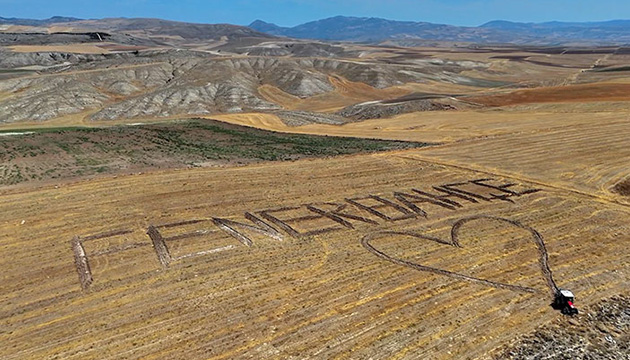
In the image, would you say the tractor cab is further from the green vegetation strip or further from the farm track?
the green vegetation strip

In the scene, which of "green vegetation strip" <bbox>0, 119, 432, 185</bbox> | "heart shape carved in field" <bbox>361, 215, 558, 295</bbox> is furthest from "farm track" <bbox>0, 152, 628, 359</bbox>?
"green vegetation strip" <bbox>0, 119, 432, 185</bbox>

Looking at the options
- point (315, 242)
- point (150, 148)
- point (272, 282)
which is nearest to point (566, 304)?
point (315, 242)

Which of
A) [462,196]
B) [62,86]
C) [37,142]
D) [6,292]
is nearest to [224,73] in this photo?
[62,86]

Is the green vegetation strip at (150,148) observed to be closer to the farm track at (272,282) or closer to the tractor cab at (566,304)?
the farm track at (272,282)

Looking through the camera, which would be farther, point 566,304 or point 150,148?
point 150,148

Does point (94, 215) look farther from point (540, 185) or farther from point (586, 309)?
point (540, 185)

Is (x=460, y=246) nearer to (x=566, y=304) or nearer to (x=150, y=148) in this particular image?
(x=566, y=304)
